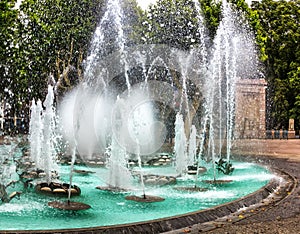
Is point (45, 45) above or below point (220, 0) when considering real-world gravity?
below

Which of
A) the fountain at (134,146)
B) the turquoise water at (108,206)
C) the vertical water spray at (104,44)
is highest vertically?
the vertical water spray at (104,44)

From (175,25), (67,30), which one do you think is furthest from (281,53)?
(67,30)

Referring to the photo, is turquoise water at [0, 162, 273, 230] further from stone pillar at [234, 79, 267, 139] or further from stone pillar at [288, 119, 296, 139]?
stone pillar at [288, 119, 296, 139]

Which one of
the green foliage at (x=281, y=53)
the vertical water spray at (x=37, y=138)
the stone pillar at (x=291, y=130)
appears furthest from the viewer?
the green foliage at (x=281, y=53)

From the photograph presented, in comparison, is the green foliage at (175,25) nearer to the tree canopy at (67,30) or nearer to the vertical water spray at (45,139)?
the tree canopy at (67,30)

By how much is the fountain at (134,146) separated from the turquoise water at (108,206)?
17 mm

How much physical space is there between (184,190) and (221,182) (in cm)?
153

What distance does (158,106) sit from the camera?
2792 cm

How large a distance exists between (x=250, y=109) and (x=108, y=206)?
27.9 m

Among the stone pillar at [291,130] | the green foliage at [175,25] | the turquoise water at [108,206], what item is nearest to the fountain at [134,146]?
the turquoise water at [108,206]

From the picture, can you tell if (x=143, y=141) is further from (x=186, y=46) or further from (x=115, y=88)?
(x=186, y=46)

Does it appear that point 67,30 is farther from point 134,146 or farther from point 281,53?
point 281,53

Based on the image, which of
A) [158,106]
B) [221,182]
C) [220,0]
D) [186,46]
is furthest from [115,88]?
[221,182]

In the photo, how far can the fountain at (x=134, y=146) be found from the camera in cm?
730
